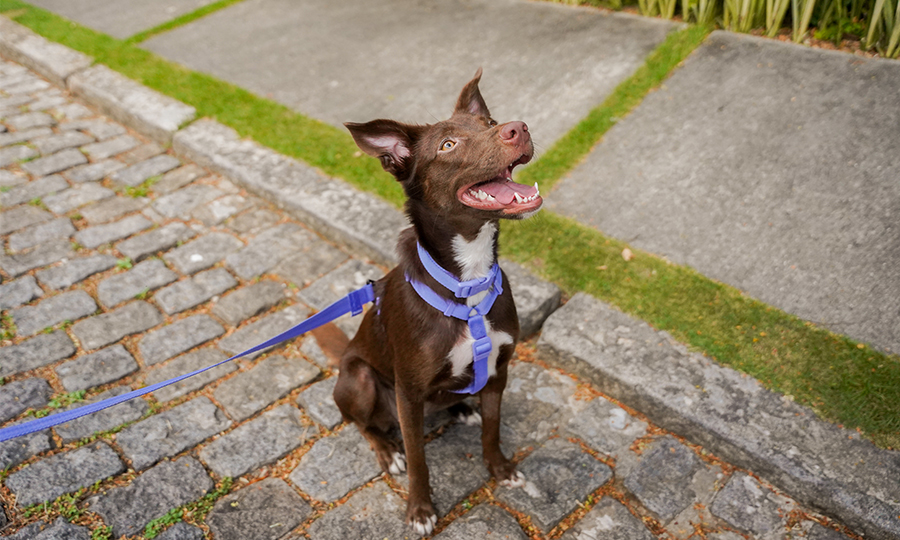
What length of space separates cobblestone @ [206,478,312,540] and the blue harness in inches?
44.8

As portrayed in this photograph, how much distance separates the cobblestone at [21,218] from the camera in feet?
15.7

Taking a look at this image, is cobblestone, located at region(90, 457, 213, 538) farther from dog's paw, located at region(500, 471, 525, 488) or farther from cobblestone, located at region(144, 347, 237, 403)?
dog's paw, located at region(500, 471, 525, 488)

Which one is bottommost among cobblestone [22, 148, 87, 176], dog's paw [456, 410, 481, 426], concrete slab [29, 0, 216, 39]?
dog's paw [456, 410, 481, 426]

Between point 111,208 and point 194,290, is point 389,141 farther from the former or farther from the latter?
point 111,208

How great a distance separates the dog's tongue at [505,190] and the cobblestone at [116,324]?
2.59 meters

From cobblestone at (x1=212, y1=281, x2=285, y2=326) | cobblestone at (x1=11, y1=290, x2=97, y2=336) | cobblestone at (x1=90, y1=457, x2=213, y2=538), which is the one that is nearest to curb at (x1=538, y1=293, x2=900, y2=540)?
cobblestone at (x1=212, y1=281, x2=285, y2=326)

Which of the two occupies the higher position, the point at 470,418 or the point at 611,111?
the point at 611,111

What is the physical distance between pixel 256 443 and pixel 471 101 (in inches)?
80.7

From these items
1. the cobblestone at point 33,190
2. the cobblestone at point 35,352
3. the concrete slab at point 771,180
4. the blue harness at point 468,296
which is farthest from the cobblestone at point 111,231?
the concrete slab at point 771,180

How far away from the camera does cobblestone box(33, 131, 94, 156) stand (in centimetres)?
572

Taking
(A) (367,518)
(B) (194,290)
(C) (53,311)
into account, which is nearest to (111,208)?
(C) (53,311)

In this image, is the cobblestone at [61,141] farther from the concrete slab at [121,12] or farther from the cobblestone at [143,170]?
the concrete slab at [121,12]

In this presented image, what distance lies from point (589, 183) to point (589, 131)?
0.60m

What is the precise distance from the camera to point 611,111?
16.7 ft
